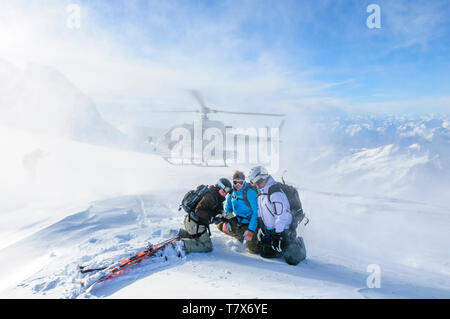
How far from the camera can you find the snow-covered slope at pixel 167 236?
11.5 feet

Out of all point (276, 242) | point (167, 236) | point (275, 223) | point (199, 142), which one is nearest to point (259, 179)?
point (275, 223)

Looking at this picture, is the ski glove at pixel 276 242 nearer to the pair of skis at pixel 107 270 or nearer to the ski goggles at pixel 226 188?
the ski goggles at pixel 226 188

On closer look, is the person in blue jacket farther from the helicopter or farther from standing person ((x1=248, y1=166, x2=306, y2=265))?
the helicopter

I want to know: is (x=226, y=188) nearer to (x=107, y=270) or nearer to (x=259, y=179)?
(x=259, y=179)

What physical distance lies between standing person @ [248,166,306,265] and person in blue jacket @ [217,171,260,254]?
167 mm

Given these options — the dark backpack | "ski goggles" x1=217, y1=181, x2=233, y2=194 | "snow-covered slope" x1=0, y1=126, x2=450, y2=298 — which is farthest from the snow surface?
"ski goggles" x1=217, y1=181, x2=233, y2=194

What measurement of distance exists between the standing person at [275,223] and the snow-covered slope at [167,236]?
0.23 metres

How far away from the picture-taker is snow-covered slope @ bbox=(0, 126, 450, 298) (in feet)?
11.5

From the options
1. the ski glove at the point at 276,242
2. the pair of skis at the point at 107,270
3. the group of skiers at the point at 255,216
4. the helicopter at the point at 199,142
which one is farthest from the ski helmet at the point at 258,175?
the helicopter at the point at 199,142

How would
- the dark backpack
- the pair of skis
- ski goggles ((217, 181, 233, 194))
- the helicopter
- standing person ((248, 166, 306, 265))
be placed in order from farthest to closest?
the helicopter, ski goggles ((217, 181, 233, 194)), the dark backpack, standing person ((248, 166, 306, 265)), the pair of skis

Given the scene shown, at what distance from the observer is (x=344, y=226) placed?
11.5 metres
